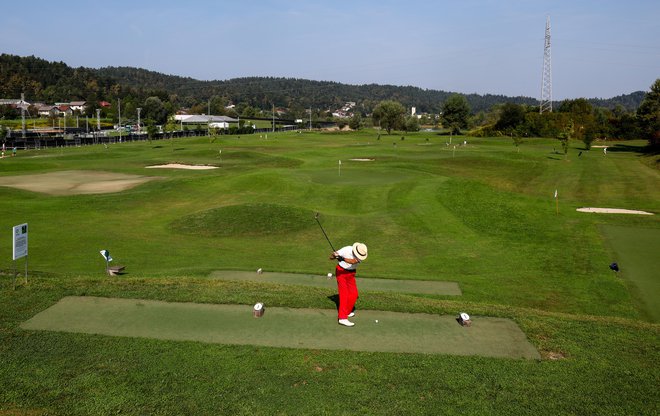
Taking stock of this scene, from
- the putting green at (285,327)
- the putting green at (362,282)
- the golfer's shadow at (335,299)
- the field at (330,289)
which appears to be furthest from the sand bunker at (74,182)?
the golfer's shadow at (335,299)

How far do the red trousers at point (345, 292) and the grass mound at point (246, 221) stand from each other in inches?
647

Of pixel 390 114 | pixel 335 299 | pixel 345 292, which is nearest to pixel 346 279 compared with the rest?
pixel 345 292

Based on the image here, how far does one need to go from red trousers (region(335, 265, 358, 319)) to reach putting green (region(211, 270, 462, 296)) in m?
5.67

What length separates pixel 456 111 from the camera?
152m

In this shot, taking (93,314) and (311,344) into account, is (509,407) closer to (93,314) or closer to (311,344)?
(311,344)

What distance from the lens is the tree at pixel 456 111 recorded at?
151 metres

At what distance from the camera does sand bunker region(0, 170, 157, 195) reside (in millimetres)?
42875

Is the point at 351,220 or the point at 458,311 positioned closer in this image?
the point at 458,311

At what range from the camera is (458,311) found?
13898mm

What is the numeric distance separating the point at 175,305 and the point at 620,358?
1030cm

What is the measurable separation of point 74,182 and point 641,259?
1703 inches

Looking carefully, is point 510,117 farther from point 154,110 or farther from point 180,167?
point 154,110

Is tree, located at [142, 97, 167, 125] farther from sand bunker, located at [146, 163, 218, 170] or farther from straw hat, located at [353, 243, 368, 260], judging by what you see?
straw hat, located at [353, 243, 368, 260]

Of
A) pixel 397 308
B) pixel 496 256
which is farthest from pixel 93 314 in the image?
pixel 496 256
